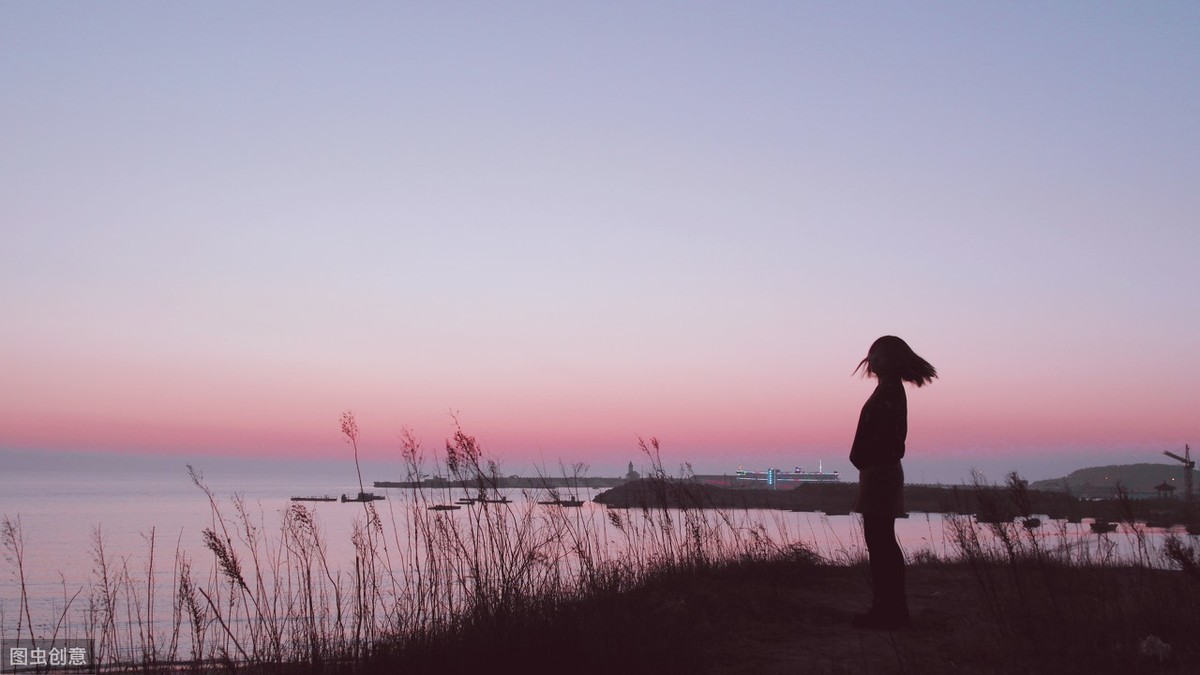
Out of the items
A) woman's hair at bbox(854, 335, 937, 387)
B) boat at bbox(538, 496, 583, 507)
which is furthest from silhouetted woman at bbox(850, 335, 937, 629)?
boat at bbox(538, 496, 583, 507)

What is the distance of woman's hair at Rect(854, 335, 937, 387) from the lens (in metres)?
5.81

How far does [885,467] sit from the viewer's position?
18.5 ft

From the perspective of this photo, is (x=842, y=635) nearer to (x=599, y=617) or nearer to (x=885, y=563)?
(x=885, y=563)

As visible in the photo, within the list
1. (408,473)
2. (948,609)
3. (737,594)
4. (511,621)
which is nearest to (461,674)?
(511,621)

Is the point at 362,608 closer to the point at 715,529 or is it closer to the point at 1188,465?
the point at 715,529

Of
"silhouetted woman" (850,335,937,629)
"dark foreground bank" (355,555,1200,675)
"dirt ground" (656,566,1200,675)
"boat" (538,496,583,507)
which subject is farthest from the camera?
"boat" (538,496,583,507)

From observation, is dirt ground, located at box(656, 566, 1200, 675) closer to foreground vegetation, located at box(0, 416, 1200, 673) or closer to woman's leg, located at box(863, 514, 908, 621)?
foreground vegetation, located at box(0, 416, 1200, 673)

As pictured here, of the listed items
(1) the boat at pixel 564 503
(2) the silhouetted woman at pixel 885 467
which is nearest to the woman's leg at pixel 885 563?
(2) the silhouetted woman at pixel 885 467

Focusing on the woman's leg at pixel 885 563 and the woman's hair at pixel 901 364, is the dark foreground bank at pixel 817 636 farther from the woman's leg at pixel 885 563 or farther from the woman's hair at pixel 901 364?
the woman's hair at pixel 901 364

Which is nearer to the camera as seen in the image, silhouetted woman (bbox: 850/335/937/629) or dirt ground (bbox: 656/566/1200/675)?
dirt ground (bbox: 656/566/1200/675)

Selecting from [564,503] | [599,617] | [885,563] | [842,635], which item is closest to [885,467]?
[885,563]

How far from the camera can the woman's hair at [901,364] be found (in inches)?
229

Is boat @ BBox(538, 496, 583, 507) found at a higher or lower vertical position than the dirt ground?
higher

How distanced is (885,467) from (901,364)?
0.75 metres
